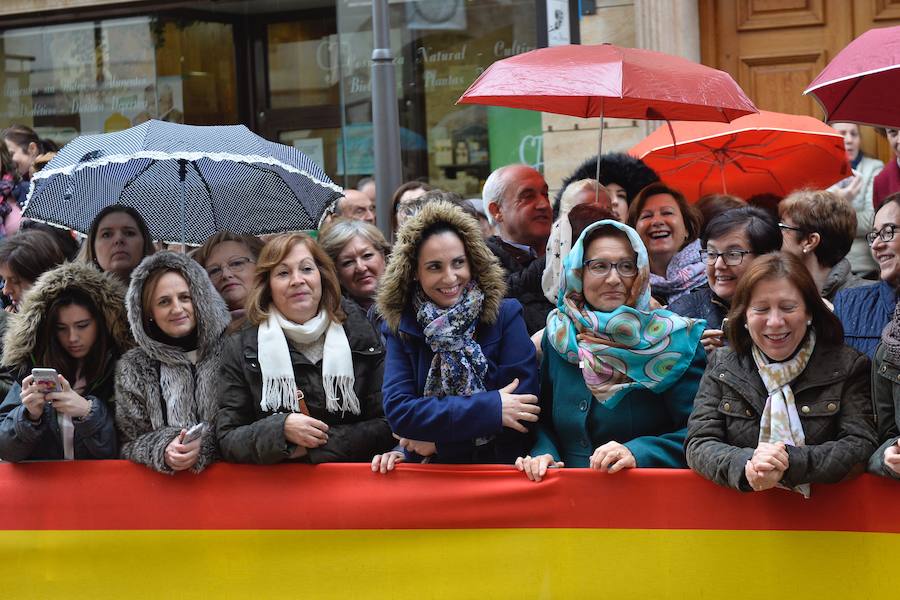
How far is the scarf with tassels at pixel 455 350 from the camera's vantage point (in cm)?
457

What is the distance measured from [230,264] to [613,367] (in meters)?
2.31

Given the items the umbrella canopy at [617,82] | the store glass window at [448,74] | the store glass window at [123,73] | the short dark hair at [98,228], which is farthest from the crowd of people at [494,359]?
the store glass window at [123,73]

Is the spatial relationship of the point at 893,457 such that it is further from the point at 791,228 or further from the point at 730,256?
the point at 791,228

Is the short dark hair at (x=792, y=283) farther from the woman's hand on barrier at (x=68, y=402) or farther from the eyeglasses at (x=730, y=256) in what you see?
the woman's hand on barrier at (x=68, y=402)

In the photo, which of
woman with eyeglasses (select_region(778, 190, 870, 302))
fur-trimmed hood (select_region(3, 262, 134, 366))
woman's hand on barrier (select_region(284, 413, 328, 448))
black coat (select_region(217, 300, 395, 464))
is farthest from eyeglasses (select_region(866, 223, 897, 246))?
fur-trimmed hood (select_region(3, 262, 134, 366))

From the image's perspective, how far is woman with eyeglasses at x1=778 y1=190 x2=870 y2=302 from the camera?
18.1 feet

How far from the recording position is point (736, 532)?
4223 mm

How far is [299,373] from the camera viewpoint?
4.89m

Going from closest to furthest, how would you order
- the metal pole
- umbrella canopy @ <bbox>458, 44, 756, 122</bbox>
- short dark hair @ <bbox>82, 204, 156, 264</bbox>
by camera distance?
umbrella canopy @ <bbox>458, 44, 756, 122</bbox>, short dark hair @ <bbox>82, 204, 156, 264</bbox>, the metal pole

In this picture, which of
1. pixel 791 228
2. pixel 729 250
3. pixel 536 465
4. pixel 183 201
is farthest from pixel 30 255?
pixel 791 228

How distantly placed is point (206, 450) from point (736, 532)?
2071 millimetres

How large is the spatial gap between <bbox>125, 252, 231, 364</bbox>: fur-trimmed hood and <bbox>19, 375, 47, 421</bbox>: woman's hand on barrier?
45 cm

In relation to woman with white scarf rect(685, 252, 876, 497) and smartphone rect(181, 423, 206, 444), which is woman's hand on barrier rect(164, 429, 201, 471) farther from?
woman with white scarf rect(685, 252, 876, 497)

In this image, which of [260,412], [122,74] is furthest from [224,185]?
[122,74]
